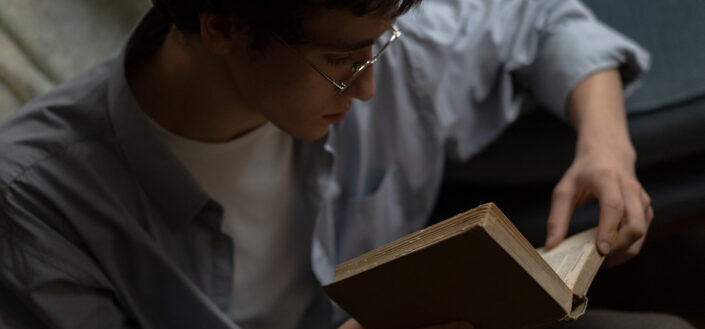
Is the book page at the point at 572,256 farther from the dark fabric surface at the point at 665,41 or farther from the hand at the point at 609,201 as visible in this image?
Result: the dark fabric surface at the point at 665,41

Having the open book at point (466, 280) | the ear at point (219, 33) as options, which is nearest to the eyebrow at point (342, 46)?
the ear at point (219, 33)

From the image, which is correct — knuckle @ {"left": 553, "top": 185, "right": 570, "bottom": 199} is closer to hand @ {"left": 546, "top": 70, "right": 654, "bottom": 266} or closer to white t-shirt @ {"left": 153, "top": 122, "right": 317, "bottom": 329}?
hand @ {"left": 546, "top": 70, "right": 654, "bottom": 266}

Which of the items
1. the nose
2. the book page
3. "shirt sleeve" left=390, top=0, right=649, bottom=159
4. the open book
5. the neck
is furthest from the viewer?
"shirt sleeve" left=390, top=0, right=649, bottom=159

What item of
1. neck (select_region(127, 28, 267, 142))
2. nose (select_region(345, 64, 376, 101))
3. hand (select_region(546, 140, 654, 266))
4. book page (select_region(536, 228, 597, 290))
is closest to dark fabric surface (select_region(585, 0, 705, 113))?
hand (select_region(546, 140, 654, 266))

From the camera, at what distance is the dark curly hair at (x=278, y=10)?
681 mm

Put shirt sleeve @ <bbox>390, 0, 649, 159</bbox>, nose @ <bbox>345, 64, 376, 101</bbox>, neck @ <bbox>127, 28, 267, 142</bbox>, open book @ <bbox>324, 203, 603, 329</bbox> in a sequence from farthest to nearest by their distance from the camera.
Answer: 1. shirt sleeve @ <bbox>390, 0, 649, 159</bbox>
2. neck @ <bbox>127, 28, 267, 142</bbox>
3. nose @ <bbox>345, 64, 376, 101</bbox>
4. open book @ <bbox>324, 203, 603, 329</bbox>

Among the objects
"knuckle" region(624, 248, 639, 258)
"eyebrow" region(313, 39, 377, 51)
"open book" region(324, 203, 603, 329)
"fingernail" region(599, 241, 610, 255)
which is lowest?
"knuckle" region(624, 248, 639, 258)

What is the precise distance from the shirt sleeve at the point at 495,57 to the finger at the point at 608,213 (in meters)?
0.23

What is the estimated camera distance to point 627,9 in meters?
1.18

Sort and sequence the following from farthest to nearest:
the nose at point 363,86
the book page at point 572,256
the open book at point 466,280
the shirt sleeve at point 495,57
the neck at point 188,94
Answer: the shirt sleeve at point 495,57, the neck at point 188,94, the nose at point 363,86, the book page at point 572,256, the open book at point 466,280

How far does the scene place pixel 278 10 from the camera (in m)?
0.70

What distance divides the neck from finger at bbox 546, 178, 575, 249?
426 millimetres

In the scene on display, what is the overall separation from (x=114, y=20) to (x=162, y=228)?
479mm

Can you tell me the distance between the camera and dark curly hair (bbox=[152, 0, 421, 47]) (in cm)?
68
